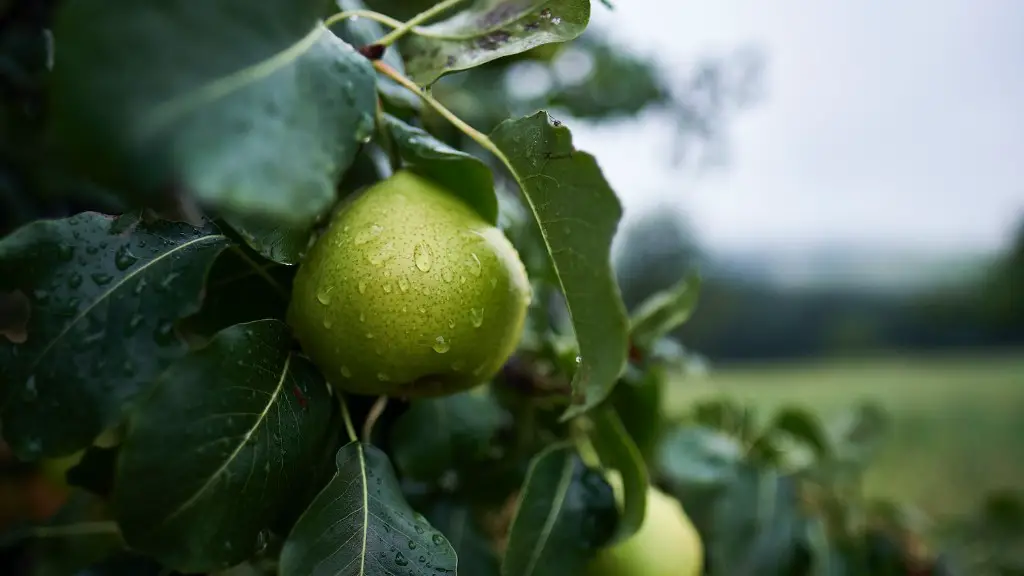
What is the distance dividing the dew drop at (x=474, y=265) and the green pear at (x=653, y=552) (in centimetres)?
26

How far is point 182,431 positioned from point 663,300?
482 millimetres

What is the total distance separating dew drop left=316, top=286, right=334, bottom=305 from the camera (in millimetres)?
365

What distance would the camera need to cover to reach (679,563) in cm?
60

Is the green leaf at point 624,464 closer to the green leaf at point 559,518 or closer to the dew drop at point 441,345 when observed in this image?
the green leaf at point 559,518

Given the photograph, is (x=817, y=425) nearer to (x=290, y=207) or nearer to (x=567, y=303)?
(x=567, y=303)

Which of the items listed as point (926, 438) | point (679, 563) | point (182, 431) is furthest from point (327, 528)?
point (926, 438)

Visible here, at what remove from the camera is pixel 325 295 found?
366 millimetres

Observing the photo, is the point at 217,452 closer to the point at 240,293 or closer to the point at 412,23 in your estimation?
the point at 240,293

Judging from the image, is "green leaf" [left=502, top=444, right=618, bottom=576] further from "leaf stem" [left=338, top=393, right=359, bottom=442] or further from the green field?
the green field

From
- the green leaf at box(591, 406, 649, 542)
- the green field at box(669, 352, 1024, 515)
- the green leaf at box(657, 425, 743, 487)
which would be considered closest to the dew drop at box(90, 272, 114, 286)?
the green leaf at box(591, 406, 649, 542)

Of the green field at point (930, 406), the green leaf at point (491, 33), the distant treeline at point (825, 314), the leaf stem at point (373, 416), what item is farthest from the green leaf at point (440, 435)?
the distant treeline at point (825, 314)

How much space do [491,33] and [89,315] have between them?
0.25 meters

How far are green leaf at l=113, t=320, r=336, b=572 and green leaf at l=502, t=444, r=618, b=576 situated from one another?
16cm

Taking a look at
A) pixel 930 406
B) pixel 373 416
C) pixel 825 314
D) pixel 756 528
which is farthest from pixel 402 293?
pixel 930 406
